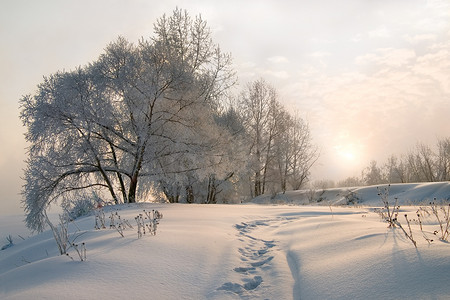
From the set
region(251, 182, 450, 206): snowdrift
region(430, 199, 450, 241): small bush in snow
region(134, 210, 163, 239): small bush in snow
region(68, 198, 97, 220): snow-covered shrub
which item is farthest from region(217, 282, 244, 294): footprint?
region(68, 198, 97, 220): snow-covered shrub

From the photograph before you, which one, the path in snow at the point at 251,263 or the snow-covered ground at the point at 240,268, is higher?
the snow-covered ground at the point at 240,268

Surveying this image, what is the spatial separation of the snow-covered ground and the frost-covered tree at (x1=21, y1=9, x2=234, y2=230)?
830 cm

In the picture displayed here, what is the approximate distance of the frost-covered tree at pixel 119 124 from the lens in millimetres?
12039

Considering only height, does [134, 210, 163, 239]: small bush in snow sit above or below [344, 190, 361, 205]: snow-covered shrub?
above

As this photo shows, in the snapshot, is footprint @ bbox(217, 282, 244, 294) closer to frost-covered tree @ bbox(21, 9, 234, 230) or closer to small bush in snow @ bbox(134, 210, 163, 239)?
small bush in snow @ bbox(134, 210, 163, 239)

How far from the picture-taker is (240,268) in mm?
3283

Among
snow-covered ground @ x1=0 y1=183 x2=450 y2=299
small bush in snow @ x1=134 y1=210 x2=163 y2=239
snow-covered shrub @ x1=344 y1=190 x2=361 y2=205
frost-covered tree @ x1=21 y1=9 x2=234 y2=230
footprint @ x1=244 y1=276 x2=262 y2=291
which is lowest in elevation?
snow-covered shrub @ x1=344 y1=190 x2=361 y2=205

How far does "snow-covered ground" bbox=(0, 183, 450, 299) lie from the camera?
2176 mm

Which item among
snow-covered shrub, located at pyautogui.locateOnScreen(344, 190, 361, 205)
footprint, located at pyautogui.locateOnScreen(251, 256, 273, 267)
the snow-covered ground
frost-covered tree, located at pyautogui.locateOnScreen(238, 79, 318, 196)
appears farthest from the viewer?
frost-covered tree, located at pyautogui.locateOnScreen(238, 79, 318, 196)

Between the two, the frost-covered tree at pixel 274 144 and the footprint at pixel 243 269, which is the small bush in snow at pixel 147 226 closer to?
the footprint at pixel 243 269

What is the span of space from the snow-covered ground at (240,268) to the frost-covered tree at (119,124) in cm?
830

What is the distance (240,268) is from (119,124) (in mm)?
11517

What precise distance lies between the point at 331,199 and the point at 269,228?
1482 centimetres

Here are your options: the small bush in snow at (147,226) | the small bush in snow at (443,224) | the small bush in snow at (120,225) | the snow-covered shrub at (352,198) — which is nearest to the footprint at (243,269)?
the small bush in snow at (147,226)
